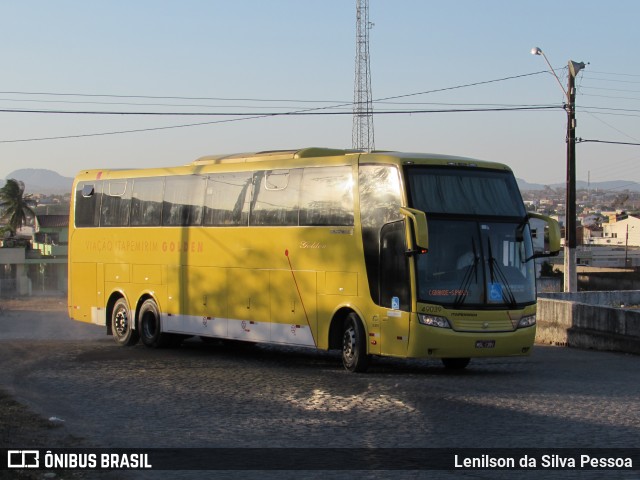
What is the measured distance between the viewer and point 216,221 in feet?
Result: 72.1

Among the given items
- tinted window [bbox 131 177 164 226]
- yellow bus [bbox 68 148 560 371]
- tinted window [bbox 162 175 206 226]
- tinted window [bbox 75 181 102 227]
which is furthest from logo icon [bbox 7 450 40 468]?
tinted window [bbox 75 181 102 227]

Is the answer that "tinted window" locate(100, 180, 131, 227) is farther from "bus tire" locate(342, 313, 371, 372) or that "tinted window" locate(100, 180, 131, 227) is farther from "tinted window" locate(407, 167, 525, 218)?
"tinted window" locate(407, 167, 525, 218)

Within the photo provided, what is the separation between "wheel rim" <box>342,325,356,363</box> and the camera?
1814 centimetres

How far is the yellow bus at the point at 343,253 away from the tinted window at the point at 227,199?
34 millimetres

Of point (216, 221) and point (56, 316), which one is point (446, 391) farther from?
point (56, 316)

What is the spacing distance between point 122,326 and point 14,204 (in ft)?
308

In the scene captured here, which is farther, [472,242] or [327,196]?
[327,196]

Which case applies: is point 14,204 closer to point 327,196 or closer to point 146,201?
point 146,201

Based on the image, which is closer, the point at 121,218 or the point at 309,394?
the point at 309,394

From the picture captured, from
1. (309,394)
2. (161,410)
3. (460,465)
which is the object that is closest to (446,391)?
(309,394)

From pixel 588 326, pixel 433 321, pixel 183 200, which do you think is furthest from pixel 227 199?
pixel 588 326

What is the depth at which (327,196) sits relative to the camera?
19.0 metres

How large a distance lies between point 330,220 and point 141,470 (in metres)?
9.75

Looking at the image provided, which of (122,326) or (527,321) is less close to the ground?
(527,321)
